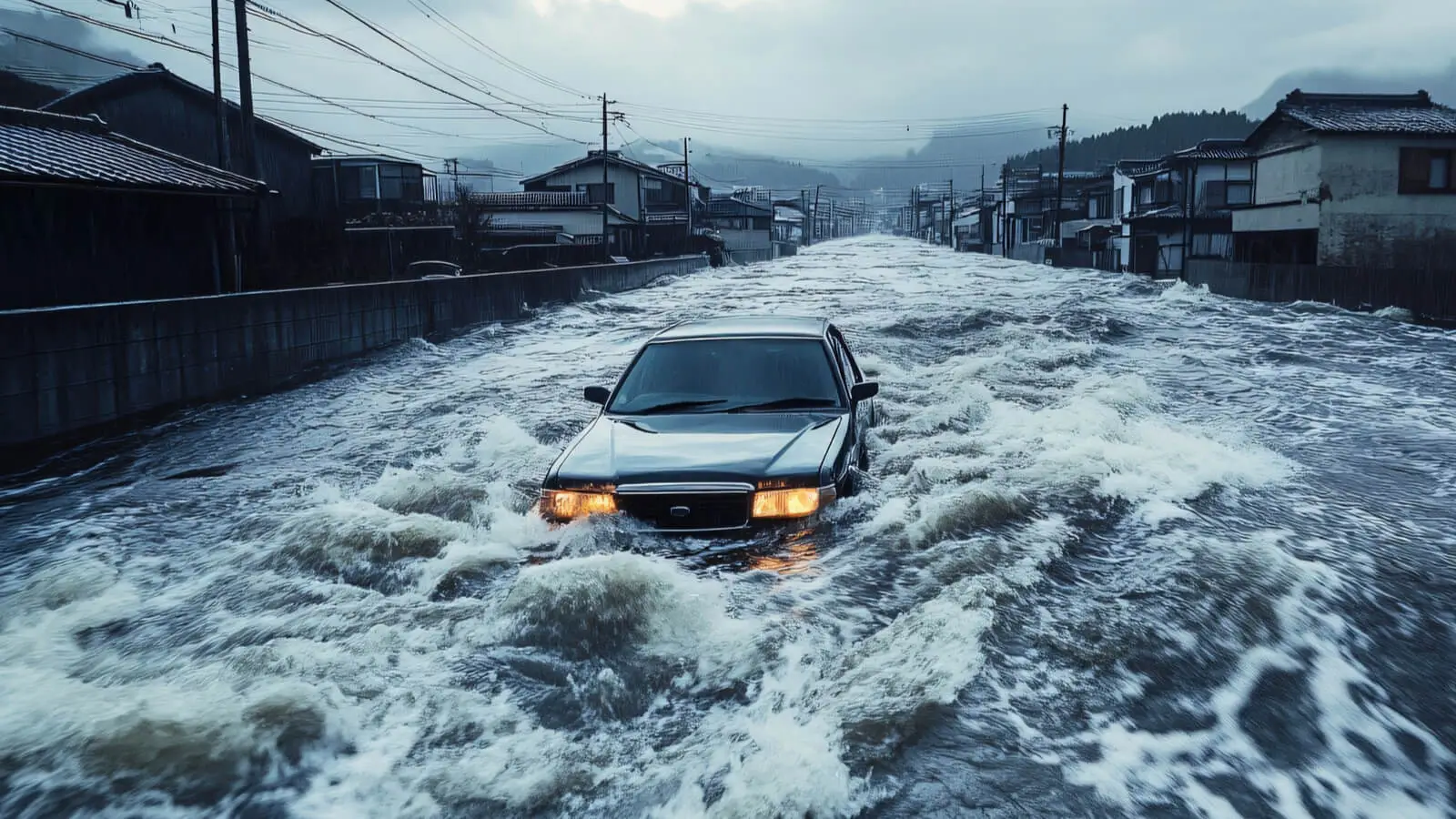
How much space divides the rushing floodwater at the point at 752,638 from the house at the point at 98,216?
6808 mm

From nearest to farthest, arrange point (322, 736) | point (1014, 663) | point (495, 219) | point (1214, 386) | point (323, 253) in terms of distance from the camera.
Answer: point (322, 736), point (1014, 663), point (1214, 386), point (323, 253), point (495, 219)

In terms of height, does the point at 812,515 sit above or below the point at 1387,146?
below

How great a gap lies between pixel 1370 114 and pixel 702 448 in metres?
36.1

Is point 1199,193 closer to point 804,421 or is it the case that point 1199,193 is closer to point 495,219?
point 495,219

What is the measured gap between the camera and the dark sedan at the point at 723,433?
607 cm

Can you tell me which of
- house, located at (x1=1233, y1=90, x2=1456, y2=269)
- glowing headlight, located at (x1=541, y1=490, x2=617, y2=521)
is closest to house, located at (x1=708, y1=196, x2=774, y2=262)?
house, located at (x1=1233, y1=90, x2=1456, y2=269)

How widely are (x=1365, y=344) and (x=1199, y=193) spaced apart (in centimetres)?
3299

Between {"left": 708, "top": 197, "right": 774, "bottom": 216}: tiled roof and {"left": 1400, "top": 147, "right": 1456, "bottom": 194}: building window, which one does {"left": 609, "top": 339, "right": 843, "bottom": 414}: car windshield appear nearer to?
{"left": 1400, "top": 147, "right": 1456, "bottom": 194}: building window

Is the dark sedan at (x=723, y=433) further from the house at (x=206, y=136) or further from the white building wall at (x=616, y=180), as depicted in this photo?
the white building wall at (x=616, y=180)

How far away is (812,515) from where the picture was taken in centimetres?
618

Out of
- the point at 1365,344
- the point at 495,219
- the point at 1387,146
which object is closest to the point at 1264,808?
the point at 1365,344

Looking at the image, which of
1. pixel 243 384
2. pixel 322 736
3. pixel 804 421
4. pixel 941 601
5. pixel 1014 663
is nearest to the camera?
pixel 322 736

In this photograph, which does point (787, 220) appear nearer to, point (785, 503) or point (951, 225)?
point (951, 225)

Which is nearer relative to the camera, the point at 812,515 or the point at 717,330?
the point at 812,515
